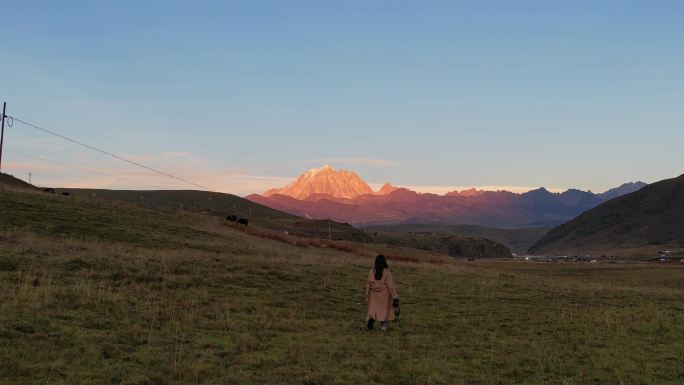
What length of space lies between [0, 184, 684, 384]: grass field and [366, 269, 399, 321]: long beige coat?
60 centimetres

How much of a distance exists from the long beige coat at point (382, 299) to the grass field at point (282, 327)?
60 centimetres

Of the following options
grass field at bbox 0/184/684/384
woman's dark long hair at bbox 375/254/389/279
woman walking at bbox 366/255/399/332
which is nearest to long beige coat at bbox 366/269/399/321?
woman walking at bbox 366/255/399/332

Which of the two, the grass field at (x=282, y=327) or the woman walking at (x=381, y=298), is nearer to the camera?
the grass field at (x=282, y=327)

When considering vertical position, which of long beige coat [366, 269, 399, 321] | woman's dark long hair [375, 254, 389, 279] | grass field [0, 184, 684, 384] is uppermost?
woman's dark long hair [375, 254, 389, 279]

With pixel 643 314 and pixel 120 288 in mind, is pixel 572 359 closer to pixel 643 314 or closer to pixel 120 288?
pixel 643 314

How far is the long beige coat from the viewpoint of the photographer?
17141 mm

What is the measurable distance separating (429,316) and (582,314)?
646 cm

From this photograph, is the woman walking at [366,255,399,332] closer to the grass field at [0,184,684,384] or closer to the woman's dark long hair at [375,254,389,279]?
the woman's dark long hair at [375,254,389,279]

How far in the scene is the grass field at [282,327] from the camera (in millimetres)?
11461

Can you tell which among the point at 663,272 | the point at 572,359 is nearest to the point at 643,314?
the point at 572,359

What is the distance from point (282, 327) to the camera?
53.7ft

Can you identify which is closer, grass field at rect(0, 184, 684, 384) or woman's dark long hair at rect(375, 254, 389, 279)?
grass field at rect(0, 184, 684, 384)

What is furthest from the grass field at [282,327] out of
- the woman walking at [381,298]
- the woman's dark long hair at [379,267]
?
the woman's dark long hair at [379,267]

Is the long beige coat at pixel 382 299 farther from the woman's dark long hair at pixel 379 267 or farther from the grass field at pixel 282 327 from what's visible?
the grass field at pixel 282 327
